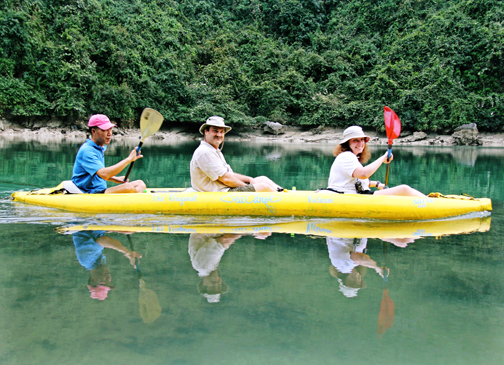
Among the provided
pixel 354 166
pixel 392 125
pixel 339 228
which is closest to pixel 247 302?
pixel 339 228

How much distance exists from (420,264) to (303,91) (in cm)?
2961

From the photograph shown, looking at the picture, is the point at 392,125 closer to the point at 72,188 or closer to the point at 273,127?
the point at 72,188

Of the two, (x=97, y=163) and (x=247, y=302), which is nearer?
(x=247, y=302)

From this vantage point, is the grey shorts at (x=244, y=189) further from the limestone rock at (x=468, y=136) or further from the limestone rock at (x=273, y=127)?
the limestone rock at (x=273, y=127)

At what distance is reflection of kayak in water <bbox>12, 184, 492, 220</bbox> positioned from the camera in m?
4.76

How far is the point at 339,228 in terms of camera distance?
4465 millimetres

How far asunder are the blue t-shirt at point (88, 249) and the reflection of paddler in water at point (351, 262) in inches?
69.4

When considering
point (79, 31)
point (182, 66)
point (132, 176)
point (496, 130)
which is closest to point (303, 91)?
point (182, 66)


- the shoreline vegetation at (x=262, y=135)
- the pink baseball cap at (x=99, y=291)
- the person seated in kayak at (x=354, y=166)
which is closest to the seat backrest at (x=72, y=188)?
the pink baseball cap at (x=99, y=291)

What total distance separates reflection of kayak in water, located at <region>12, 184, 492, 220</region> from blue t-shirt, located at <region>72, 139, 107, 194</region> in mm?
149

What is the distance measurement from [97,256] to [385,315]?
2.19 m

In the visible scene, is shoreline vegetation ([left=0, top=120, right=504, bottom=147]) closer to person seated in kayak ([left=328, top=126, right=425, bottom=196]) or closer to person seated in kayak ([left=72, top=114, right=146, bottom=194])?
person seated in kayak ([left=72, top=114, right=146, bottom=194])

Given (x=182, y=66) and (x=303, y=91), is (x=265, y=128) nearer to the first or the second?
(x=303, y=91)

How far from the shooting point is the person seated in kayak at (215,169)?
14.6ft
